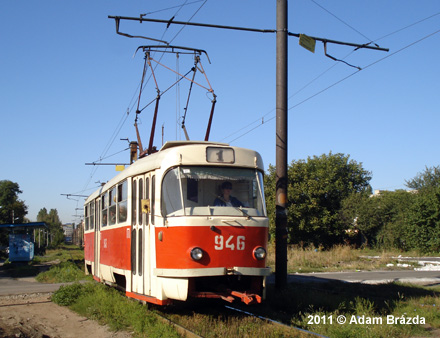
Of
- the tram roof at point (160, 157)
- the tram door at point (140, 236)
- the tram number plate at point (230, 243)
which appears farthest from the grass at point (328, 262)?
the tram number plate at point (230, 243)

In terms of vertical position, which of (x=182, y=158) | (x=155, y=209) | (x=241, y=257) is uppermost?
(x=182, y=158)

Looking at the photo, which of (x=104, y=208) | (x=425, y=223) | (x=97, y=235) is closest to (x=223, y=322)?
(x=104, y=208)

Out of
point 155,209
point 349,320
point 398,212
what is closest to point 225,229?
point 155,209

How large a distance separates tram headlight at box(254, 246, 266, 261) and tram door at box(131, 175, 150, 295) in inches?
83.2

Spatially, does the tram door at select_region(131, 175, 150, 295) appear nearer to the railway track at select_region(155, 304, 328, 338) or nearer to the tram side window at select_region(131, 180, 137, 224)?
the tram side window at select_region(131, 180, 137, 224)

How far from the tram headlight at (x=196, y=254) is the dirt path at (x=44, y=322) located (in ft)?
6.52

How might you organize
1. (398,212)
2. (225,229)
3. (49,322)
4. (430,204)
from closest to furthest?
1. (225,229)
2. (49,322)
3. (430,204)
4. (398,212)

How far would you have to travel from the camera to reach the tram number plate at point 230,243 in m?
8.12

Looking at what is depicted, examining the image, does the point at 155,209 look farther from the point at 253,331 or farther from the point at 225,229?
the point at 253,331

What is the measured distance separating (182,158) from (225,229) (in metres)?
1.45

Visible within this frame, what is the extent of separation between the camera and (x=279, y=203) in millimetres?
12039

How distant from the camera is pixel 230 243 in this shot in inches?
322

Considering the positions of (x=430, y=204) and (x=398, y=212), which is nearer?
(x=430, y=204)

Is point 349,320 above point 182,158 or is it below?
below
